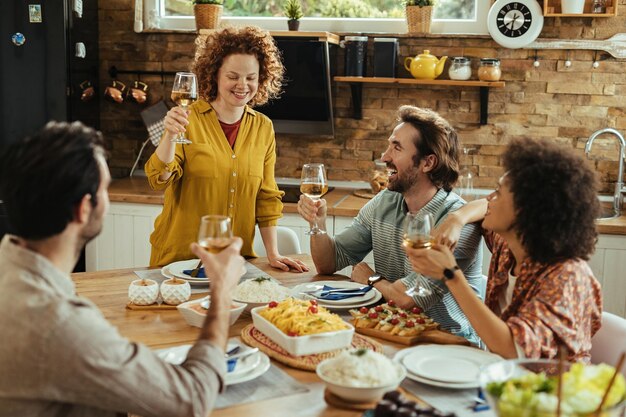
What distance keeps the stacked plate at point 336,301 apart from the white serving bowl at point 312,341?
36cm

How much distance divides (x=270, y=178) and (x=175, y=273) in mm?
676

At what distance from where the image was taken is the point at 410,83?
4.33 meters

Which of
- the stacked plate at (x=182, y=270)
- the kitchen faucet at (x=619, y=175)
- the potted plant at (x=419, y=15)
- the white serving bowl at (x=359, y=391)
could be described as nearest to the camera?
the white serving bowl at (x=359, y=391)

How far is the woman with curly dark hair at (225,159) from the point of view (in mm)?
2943

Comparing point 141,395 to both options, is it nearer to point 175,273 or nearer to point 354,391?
point 354,391

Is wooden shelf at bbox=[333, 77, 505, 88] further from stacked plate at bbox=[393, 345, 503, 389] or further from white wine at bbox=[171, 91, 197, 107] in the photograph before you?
stacked plate at bbox=[393, 345, 503, 389]

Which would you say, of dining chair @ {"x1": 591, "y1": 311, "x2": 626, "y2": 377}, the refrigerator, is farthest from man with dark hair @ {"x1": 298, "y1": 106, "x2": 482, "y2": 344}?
the refrigerator

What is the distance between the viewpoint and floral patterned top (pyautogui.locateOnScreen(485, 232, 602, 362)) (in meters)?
1.84

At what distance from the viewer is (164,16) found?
15.8 ft

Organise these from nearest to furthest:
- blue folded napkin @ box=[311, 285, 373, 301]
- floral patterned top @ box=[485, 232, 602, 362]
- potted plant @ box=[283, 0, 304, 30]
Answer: floral patterned top @ box=[485, 232, 602, 362] < blue folded napkin @ box=[311, 285, 373, 301] < potted plant @ box=[283, 0, 304, 30]

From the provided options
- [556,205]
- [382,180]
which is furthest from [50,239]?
[382,180]

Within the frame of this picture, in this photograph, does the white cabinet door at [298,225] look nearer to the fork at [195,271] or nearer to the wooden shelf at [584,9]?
the fork at [195,271]

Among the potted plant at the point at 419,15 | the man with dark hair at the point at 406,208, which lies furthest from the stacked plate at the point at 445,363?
the potted plant at the point at 419,15

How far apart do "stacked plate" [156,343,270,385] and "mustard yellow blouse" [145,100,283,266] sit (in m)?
1.08
